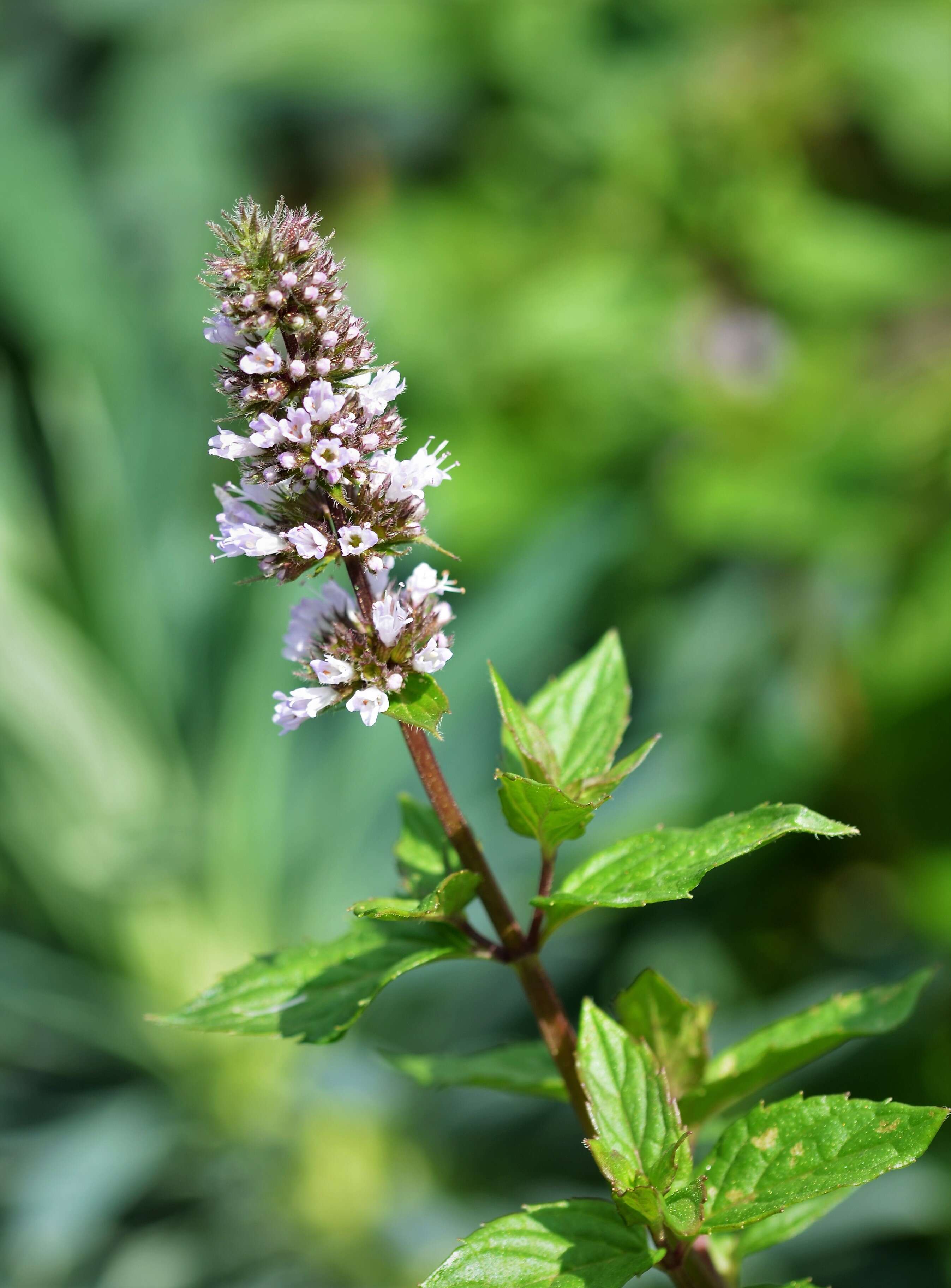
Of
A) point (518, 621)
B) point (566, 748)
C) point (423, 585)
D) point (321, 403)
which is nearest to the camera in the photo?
point (321, 403)

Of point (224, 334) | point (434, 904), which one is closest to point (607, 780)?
point (434, 904)

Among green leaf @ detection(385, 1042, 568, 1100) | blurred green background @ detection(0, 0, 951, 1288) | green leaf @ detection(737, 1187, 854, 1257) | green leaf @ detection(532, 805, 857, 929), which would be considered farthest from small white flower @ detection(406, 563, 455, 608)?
blurred green background @ detection(0, 0, 951, 1288)

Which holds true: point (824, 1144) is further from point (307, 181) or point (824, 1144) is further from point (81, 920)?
point (307, 181)

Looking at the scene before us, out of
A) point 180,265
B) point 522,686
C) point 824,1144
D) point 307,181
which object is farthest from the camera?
point 307,181

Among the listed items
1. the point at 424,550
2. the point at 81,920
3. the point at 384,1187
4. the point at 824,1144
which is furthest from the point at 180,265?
the point at 824,1144

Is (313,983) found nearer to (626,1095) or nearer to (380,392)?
(626,1095)

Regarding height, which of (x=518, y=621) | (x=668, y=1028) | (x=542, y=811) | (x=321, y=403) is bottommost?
(x=668, y=1028)
